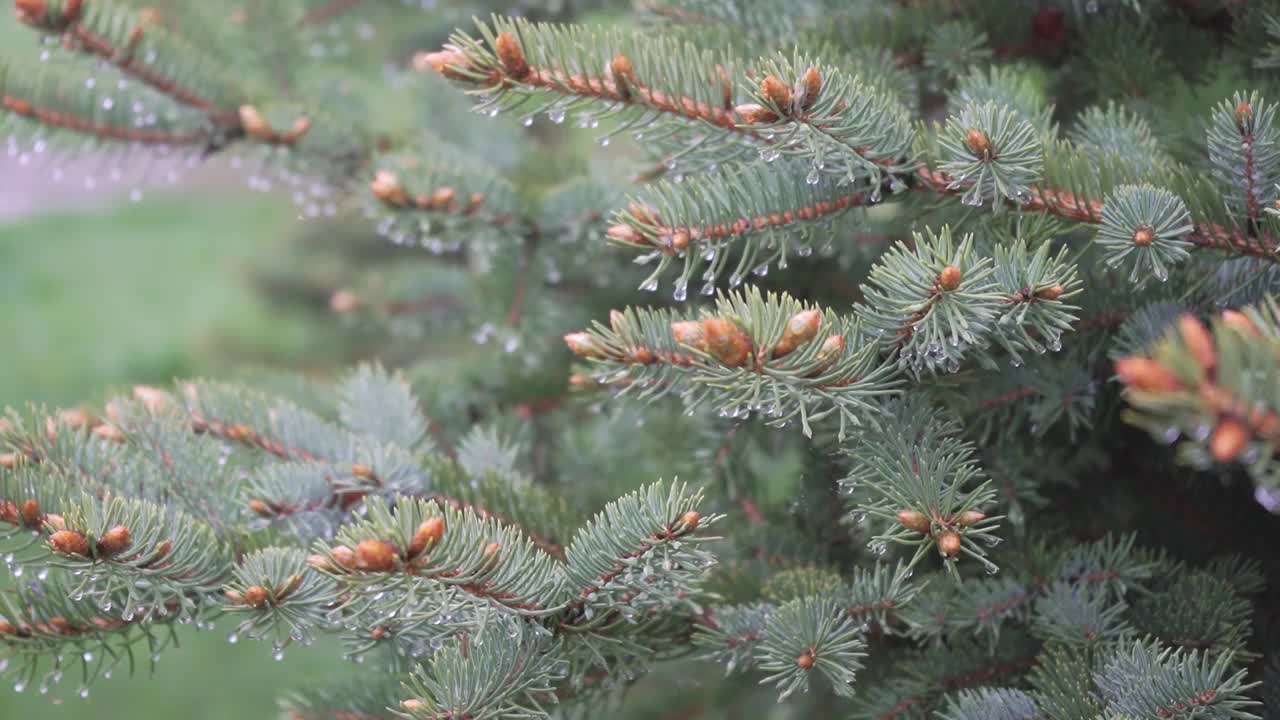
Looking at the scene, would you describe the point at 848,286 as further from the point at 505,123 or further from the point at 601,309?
the point at 505,123

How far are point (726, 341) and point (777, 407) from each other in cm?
8

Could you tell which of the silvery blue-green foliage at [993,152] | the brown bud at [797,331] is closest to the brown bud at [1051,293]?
the silvery blue-green foliage at [993,152]

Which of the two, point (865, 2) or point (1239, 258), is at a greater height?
point (865, 2)

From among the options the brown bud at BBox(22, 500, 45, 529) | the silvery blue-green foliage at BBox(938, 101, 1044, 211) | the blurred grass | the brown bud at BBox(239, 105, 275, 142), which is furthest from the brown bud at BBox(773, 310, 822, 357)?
the blurred grass

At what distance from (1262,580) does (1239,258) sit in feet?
1.25

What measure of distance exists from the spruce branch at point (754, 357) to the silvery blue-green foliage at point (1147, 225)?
0.77ft

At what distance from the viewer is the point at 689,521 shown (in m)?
0.84

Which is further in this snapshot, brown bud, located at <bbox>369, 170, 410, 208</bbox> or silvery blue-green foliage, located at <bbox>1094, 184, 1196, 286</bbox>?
brown bud, located at <bbox>369, 170, 410, 208</bbox>

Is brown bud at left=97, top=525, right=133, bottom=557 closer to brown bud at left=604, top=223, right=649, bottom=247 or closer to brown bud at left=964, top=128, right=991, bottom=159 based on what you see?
brown bud at left=604, top=223, right=649, bottom=247

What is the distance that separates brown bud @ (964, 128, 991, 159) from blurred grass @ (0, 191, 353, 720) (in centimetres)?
232

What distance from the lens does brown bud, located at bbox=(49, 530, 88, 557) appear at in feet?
2.76

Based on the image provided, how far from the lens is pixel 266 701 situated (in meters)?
3.31

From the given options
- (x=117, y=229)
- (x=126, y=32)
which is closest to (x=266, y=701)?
(x=126, y=32)

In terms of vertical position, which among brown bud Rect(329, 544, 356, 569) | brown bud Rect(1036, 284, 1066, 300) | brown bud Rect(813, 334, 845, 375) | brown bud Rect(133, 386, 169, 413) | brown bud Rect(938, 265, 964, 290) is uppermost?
brown bud Rect(938, 265, 964, 290)
